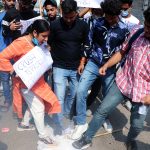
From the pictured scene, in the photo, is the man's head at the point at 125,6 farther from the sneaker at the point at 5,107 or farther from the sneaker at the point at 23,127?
the sneaker at the point at 5,107

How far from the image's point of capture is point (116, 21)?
4.24 metres

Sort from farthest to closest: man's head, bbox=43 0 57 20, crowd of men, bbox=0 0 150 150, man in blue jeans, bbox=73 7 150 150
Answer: man's head, bbox=43 0 57 20
crowd of men, bbox=0 0 150 150
man in blue jeans, bbox=73 7 150 150

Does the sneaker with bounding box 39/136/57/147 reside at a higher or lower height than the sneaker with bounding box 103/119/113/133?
higher

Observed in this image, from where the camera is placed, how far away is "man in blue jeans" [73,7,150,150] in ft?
12.1

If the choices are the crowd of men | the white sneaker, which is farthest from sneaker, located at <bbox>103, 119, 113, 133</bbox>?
the white sneaker

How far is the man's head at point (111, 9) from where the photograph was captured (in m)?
4.02

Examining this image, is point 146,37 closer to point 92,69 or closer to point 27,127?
point 92,69

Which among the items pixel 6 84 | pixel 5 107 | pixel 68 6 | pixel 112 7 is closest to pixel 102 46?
pixel 112 7

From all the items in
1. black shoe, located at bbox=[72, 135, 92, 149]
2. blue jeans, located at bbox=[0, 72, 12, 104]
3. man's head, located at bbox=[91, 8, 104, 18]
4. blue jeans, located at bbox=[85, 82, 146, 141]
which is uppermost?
man's head, located at bbox=[91, 8, 104, 18]

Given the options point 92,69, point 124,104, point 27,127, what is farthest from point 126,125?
point 27,127

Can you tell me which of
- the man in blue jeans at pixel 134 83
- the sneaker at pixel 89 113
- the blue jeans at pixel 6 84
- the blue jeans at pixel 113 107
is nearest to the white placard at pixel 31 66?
the man in blue jeans at pixel 134 83

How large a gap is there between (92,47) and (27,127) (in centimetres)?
156

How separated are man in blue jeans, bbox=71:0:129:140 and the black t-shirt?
0.15 metres

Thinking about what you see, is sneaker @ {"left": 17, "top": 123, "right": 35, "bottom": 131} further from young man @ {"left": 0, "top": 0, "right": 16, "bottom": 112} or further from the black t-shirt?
the black t-shirt
